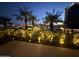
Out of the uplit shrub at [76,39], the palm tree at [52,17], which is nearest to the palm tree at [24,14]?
the palm tree at [52,17]

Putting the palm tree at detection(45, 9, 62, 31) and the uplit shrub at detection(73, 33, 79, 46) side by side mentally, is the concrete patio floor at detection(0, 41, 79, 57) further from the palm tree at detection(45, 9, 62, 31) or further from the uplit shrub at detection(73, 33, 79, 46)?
the palm tree at detection(45, 9, 62, 31)

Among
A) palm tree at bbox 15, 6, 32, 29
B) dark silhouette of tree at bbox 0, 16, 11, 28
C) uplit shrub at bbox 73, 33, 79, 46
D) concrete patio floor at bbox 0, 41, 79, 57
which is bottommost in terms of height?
concrete patio floor at bbox 0, 41, 79, 57

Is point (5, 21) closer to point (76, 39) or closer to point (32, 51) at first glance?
point (32, 51)

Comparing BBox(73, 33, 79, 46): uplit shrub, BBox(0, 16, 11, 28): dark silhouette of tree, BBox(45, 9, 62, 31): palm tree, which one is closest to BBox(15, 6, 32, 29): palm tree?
BBox(0, 16, 11, 28): dark silhouette of tree

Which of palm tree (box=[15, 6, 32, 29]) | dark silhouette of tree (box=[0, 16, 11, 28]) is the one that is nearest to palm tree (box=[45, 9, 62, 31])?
palm tree (box=[15, 6, 32, 29])

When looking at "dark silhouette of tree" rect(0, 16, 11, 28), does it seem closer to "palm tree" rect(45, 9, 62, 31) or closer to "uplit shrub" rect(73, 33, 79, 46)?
"palm tree" rect(45, 9, 62, 31)

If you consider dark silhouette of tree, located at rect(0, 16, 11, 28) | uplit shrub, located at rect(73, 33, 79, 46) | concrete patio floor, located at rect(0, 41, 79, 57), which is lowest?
concrete patio floor, located at rect(0, 41, 79, 57)

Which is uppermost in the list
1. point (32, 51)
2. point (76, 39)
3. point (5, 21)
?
point (5, 21)

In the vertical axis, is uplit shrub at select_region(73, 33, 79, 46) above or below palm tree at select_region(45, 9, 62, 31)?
below

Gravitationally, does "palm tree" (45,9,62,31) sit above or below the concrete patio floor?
above

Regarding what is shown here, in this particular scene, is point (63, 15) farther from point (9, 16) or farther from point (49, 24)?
point (9, 16)

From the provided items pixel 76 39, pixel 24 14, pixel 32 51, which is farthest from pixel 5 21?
pixel 76 39

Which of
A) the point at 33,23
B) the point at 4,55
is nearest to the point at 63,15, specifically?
the point at 33,23

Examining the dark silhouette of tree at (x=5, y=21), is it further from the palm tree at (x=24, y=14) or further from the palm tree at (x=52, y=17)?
the palm tree at (x=52, y=17)
